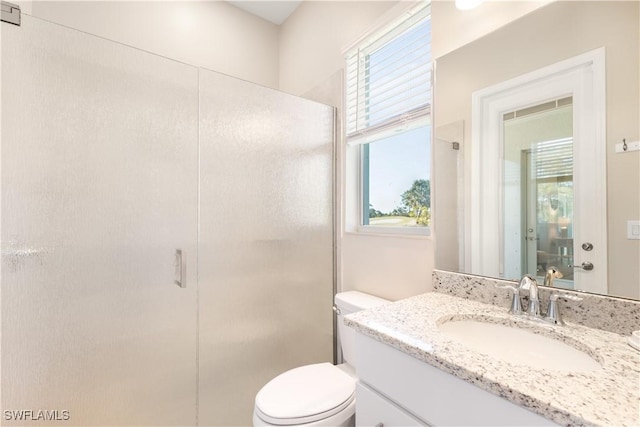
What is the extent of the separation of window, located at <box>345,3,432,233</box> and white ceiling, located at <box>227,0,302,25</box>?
2.73 ft

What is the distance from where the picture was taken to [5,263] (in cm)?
103

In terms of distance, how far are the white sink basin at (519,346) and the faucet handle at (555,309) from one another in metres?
0.08

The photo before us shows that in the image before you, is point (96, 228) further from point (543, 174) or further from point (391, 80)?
point (543, 174)

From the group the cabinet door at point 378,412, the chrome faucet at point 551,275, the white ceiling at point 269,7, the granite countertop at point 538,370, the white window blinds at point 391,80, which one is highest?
the white ceiling at point 269,7

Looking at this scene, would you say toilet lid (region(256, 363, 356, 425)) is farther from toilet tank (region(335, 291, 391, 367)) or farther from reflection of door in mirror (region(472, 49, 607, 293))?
reflection of door in mirror (region(472, 49, 607, 293))

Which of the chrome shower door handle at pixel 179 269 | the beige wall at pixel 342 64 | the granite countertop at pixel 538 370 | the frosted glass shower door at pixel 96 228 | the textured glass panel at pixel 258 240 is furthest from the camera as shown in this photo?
the textured glass panel at pixel 258 240

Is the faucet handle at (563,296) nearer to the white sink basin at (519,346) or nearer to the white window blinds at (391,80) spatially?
the white sink basin at (519,346)

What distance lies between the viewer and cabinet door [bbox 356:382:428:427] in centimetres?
75

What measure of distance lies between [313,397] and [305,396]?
3 centimetres

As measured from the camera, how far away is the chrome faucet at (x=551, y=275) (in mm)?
938

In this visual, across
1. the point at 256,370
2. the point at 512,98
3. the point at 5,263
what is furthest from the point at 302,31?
the point at 256,370

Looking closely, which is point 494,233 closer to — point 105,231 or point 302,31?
point 105,231

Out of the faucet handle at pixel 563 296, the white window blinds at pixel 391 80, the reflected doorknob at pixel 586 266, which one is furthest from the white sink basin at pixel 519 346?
the white window blinds at pixel 391 80

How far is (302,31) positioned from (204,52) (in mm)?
740
